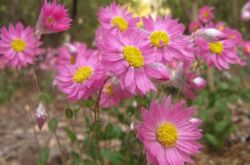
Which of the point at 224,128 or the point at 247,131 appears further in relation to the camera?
the point at 247,131

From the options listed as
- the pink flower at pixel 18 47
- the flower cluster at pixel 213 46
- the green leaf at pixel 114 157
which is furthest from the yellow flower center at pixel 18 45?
the flower cluster at pixel 213 46

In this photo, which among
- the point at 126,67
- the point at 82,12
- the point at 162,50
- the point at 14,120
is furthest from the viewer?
the point at 82,12

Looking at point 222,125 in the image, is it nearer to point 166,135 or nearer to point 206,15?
point 206,15

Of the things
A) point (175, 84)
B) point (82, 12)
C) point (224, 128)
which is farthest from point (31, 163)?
point (82, 12)

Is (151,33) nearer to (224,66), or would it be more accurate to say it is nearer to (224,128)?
(224,66)

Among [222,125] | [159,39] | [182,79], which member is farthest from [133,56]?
[222,125]

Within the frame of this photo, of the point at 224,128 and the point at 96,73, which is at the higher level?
the point at 96,73

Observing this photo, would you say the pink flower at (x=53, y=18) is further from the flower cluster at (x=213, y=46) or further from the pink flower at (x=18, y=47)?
the flower cluster at (x=213, y=46)
